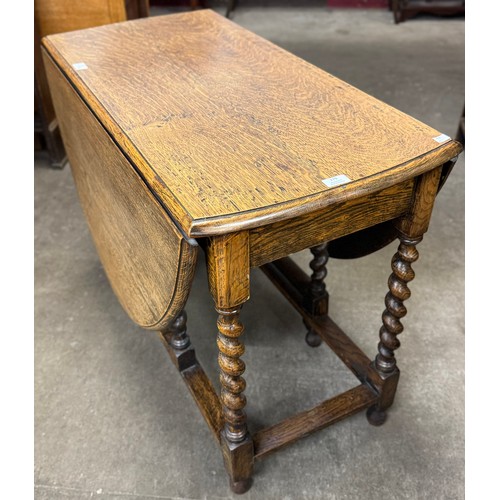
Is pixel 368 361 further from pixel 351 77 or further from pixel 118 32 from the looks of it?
pixel 351 77

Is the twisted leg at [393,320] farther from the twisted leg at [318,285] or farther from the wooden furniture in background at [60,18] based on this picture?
the wooden furniture in background at [60,18]

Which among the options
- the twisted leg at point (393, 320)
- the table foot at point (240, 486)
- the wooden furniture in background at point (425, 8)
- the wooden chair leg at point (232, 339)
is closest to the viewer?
the wooden chair leg at point (232, 339)

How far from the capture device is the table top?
0.99 meters

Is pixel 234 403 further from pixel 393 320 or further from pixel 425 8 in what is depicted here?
pixel 425 8

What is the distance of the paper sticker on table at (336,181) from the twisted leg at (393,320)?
279 mm

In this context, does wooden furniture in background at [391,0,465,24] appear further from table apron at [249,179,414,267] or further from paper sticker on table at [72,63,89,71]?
table apron at [249,179,414,267]

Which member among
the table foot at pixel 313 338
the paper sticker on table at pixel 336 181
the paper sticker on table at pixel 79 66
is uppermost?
the paper sticker on table at pixel 79 66

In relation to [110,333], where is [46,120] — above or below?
above

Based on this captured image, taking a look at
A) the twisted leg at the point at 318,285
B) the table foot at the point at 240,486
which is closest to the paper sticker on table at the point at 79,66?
the twisted leg at the point at 318,285

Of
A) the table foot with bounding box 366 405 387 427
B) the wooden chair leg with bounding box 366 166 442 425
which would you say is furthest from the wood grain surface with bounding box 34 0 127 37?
the table foot with bounding box 366 405 387 427

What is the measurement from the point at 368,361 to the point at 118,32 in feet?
4.15

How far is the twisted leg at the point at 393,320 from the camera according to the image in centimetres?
125
